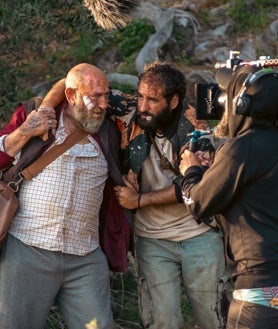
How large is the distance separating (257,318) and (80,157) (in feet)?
5.09

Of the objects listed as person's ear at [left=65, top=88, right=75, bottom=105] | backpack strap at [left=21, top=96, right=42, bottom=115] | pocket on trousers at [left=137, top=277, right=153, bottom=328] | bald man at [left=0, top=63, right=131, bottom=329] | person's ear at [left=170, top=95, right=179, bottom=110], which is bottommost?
pocket on trousers at [left=137, top=277, right=153, bottom=328]

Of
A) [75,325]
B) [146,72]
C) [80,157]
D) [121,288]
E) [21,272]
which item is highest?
[146,72]

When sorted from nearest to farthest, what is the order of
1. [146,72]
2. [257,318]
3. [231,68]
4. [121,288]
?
[257,318]
[231,68]
[146,72]
[121,288]

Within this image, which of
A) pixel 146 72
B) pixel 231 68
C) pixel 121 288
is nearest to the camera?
pixel 231 68

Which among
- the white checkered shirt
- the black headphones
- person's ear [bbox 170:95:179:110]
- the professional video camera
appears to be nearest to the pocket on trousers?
the white checkered shirt

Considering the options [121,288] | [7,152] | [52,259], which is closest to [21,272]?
[52,259]

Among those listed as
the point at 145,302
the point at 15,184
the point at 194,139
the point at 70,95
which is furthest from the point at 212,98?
the point at 145,302

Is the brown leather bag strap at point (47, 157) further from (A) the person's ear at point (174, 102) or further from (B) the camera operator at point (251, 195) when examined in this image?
(B) the camera operator at point (251, 195)

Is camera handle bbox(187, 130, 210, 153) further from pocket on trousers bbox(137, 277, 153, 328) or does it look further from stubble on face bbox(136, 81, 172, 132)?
pocket on trousers bbox(137, 277, 153, 328)

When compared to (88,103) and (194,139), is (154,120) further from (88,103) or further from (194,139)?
(194,139)

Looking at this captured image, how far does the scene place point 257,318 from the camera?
13.4 feet

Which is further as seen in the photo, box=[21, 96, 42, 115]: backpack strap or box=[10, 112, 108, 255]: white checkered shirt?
box=[21, 96, 42, 115]: backpack strap

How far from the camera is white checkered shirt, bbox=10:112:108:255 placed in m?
5.05

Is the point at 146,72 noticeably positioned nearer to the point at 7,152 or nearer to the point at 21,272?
the point at 7,152
